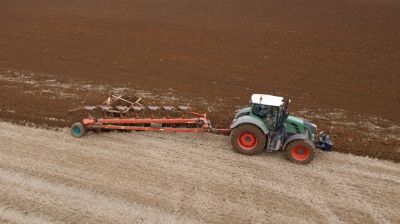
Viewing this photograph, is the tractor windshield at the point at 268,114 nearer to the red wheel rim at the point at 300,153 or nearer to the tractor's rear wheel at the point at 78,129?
the red wheel rim at the point at 300,153

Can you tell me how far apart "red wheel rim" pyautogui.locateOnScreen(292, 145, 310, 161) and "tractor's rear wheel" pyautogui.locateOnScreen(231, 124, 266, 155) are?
78cm

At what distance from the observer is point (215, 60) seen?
18922mm

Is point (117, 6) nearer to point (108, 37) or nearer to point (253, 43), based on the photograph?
point (108, 37)

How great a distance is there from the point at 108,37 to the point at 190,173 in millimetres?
14949

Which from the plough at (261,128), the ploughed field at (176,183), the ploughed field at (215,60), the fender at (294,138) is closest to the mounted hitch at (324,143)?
the plough at (261,128)

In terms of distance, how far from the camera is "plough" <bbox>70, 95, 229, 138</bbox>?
36.0 feet

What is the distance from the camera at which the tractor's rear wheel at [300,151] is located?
9.72 m

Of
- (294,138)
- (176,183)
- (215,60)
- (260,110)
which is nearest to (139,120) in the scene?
(176,183)

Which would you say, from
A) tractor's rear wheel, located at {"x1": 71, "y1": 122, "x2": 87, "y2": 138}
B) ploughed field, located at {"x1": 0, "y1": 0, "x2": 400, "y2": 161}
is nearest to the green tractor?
ploughed field, located at {"x1": 0, "y1": 0, "x2": 400, "y2": 161}

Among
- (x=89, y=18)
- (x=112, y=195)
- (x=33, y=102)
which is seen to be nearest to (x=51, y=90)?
(x=33, y=102)

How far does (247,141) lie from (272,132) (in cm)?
66

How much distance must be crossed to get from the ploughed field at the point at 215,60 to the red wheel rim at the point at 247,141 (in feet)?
7.05

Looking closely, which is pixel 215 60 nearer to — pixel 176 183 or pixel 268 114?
pixel 268 114

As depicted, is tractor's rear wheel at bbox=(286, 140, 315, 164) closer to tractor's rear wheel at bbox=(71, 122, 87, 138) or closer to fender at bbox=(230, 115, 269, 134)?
fender at bbox=(230, 115, 269, 134)
